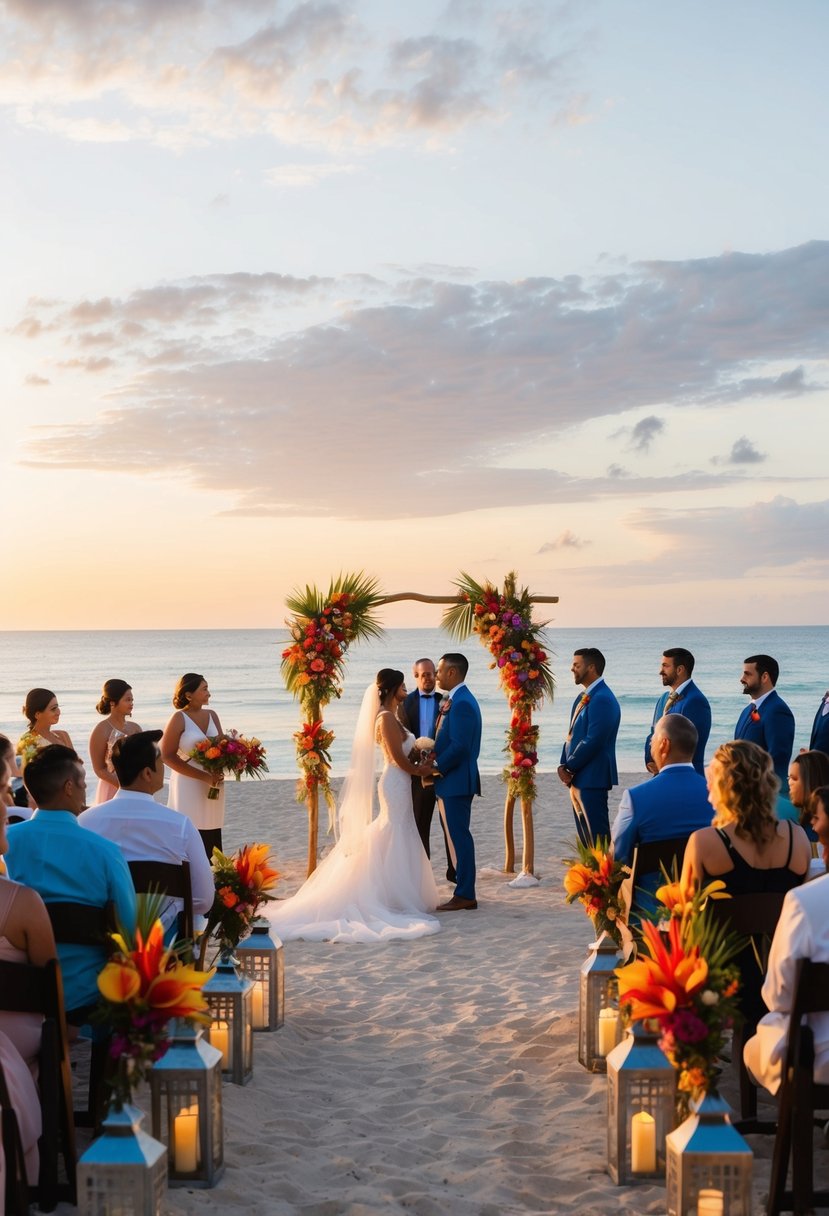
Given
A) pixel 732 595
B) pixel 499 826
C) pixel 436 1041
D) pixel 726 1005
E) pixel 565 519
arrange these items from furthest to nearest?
pixel 732 595
pixel 565 519
pixel 499 826
pixel 436 1041
pixel 726 1005

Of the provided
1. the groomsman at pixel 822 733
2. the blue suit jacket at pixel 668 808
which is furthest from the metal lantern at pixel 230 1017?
the groomsman at pixel 822 733

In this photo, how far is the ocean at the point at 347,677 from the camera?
139ft

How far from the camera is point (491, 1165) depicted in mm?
4660

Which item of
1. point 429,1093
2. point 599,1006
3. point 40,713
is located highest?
point 40,713

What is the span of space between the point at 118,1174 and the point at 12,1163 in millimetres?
326

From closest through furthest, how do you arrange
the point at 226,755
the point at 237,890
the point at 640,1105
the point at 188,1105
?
the point at 188,1105
the point at 640,1105
the point at 237,890
the point at 226,755

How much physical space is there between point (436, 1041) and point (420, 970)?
1.68m

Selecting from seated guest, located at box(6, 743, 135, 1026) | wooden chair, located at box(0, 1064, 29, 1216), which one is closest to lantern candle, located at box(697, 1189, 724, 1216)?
wooden chair, located at box(0, 1064, 29, 1216)

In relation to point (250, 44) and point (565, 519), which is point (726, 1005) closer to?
point (250, 44)

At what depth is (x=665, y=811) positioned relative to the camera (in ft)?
18.6

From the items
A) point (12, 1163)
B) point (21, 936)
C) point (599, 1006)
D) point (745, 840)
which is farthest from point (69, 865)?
point (599, 1006)

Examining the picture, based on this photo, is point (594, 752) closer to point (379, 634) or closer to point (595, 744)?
point (595, 744)

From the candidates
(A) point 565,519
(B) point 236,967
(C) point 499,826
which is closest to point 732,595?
(A) point 565,519

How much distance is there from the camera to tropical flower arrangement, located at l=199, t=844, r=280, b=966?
19.2ft
